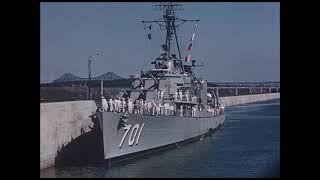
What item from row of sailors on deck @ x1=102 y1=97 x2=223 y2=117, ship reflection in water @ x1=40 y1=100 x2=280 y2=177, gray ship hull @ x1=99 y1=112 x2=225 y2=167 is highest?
row of sailors on deck @ x1=102 y1=97 x2=223 y2=117

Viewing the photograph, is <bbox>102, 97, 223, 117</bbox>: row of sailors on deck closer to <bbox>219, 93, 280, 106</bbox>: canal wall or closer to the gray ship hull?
the gray ship hull

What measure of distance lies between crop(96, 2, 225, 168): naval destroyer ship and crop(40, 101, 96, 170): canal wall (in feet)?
4.99

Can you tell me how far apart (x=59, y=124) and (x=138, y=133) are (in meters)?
2.85

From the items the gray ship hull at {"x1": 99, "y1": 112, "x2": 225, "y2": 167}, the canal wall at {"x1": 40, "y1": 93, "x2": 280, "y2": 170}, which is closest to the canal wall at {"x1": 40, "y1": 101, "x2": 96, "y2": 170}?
the canal wall at {"x1": 40, "y1": 93, "x2": 280, "y2": 170}

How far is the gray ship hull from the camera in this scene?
53.4ft

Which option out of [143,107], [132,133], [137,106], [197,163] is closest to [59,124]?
[132,133]

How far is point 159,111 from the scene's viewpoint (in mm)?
20016

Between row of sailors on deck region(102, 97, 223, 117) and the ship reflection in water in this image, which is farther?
row of sailors on deck region(102, 97, 223, 117)

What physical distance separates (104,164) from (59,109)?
2.53 meters

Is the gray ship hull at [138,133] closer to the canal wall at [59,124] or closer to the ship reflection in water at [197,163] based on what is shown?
the ship reflection in water at [197,163]

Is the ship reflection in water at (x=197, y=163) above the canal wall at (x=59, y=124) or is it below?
below

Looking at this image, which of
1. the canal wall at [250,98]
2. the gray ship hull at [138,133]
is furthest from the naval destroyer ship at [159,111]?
the canal wall at [250,98]

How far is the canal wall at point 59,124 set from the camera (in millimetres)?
15914

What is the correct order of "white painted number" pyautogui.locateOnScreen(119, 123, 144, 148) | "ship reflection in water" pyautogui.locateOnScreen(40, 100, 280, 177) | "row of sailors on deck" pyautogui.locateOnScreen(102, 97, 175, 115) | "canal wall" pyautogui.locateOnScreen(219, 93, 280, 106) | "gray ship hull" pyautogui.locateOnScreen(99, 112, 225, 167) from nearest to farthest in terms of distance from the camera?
"ship reflection in water" pyautogui.locateOnScreen(40, 100, 280, 177) → "gray ship hull" pyautogui.locateOnScreen(99, 112, 225, 167) → "white painted number" pyautogui.locateOnScreen(119, 123, 144, 148) → "row of sailors on deck" pyautogui.locateOnScreen(102, 97, 175, 115) → "canal wall" pyautogui.locateOnScreen(219, 93, 280, 106)
